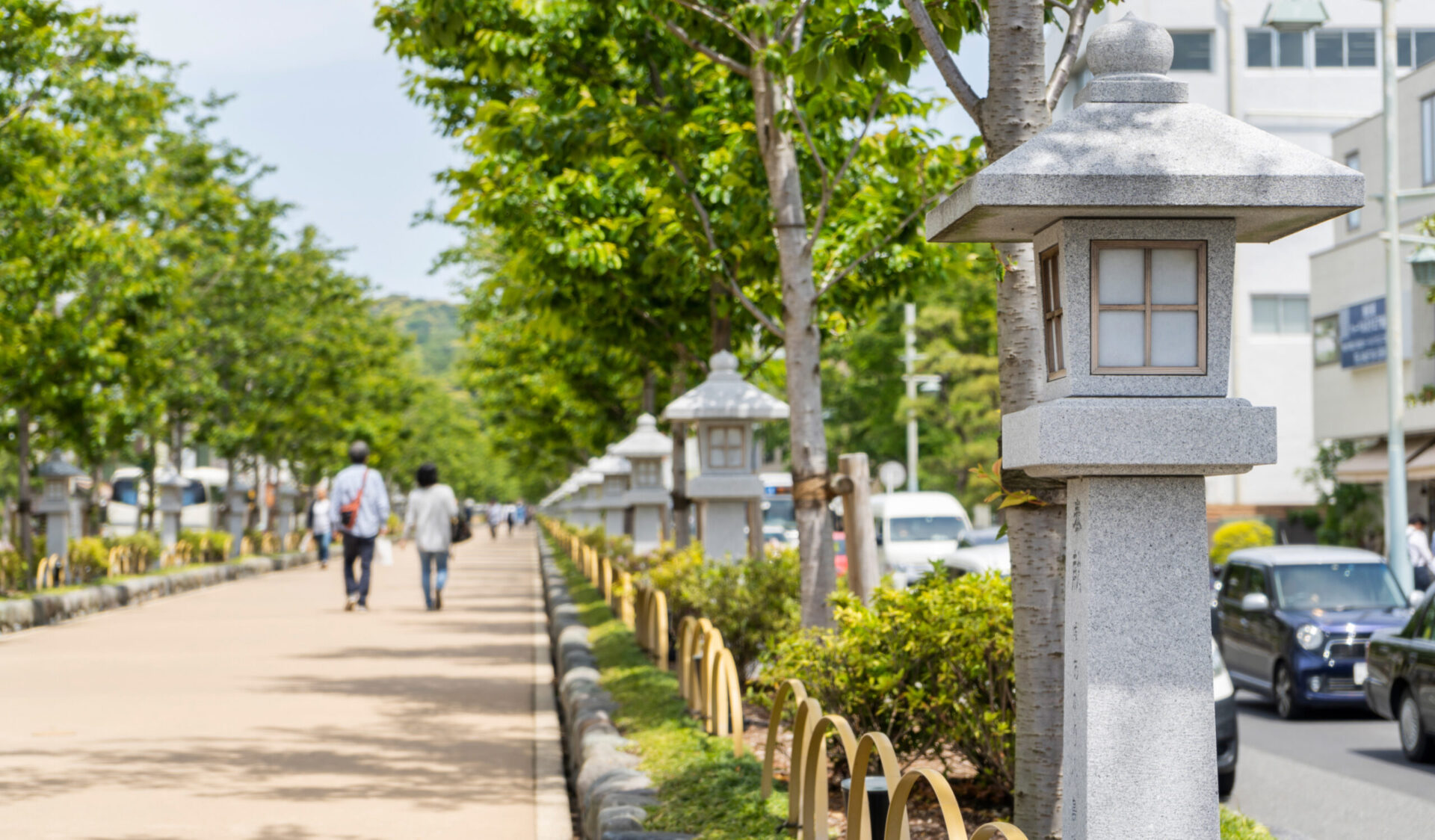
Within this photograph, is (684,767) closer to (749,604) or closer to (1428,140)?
(749,604)

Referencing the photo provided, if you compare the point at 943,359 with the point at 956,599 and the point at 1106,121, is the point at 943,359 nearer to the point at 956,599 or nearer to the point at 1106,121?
the point at 956,599

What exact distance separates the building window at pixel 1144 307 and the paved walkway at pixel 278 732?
426 centimetres

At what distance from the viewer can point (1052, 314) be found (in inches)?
180

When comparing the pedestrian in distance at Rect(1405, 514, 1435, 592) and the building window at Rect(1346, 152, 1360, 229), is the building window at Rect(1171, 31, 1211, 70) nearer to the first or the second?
the building window at Rect(1346, 152, 1360, 229)

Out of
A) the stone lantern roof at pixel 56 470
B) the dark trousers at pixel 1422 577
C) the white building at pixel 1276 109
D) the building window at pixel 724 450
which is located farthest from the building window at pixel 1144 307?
the white building at pixel 1276 109

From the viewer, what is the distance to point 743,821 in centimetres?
659

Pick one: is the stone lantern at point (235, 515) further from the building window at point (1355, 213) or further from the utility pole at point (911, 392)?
the building window at point (1355, 213)

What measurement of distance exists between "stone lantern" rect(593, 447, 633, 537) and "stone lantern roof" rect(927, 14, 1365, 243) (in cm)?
2269

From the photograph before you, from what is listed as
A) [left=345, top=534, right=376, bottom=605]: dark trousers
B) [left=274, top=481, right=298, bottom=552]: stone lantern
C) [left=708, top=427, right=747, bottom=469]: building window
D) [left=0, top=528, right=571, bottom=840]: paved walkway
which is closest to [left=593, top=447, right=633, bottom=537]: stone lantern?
[left=345, top=534, right=376, bottom=605]: dark trousers

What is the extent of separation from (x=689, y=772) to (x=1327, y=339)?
31.0 metres

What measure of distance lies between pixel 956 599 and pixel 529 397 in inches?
1238

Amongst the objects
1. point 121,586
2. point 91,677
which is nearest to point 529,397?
point 121,586

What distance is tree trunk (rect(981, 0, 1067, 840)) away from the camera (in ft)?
17.6

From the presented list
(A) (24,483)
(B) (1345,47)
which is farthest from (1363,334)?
(A) (24,483)
